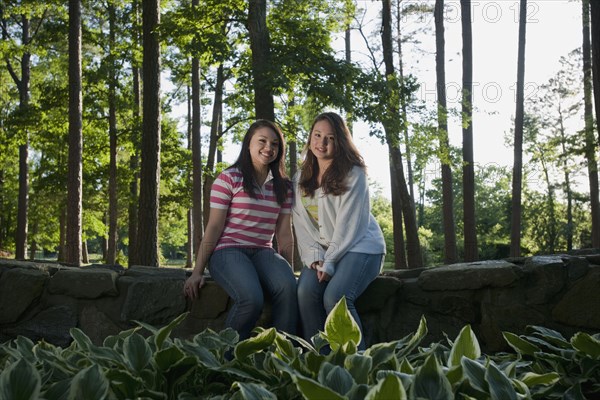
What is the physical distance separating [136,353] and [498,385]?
96 centimetres

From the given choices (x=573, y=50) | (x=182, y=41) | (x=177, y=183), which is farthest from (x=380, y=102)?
(x=573, y=50)

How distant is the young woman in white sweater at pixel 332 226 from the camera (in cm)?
325

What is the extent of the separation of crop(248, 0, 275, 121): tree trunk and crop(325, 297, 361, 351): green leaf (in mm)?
6962

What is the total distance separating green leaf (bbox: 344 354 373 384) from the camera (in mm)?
1430

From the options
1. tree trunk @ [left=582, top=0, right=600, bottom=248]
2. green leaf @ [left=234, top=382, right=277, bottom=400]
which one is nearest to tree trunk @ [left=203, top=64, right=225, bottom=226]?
tree trunk @ [left=582, top=0, right=600, bottom=248]

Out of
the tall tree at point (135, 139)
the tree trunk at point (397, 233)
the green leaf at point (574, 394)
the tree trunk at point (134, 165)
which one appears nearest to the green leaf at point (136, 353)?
the green leaf at point (574, 394)

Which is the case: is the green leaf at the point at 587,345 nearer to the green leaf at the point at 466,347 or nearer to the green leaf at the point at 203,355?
the green leaf at the point at 466,347

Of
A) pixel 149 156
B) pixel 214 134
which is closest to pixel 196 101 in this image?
pixel 214 134

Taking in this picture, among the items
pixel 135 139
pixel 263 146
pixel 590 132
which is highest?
pixel 590 132

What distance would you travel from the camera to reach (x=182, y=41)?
10.0m

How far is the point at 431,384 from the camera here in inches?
50.8

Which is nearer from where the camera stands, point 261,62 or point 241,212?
point 241,212

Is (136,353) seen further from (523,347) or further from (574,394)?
(523,347)

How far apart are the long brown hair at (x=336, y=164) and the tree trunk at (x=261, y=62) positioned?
496cm
